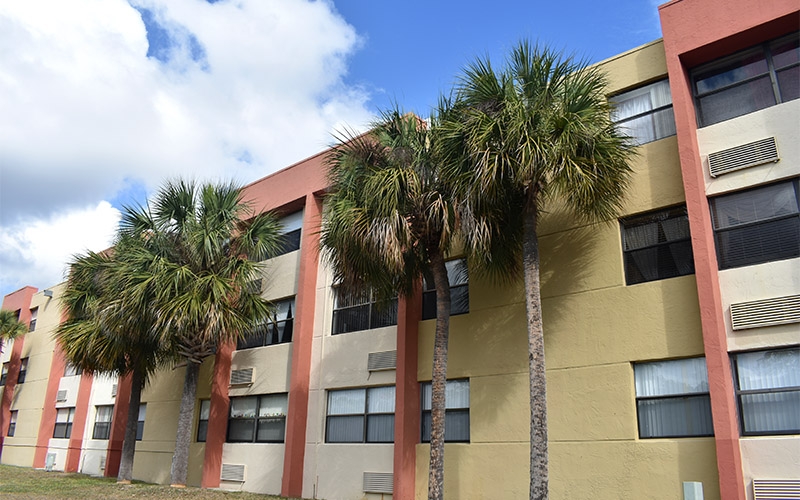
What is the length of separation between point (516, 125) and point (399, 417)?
25.3ft

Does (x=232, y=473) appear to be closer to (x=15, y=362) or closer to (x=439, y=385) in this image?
(x=439, y=385)

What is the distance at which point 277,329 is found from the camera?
68.8 feet

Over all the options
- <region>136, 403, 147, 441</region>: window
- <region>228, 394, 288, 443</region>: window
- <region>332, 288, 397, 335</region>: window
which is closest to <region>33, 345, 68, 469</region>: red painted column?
<region>136, 403, 147, 441</region>: window

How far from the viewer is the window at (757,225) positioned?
37.6 feet

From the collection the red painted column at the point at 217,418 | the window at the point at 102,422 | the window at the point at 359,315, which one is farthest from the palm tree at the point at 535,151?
the window at the point at 102,422

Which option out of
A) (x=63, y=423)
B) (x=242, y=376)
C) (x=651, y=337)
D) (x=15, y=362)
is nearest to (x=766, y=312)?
(x=651, y=337)

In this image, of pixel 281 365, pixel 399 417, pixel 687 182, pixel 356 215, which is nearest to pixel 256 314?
pixel 281 365

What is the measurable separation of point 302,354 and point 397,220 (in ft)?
25.0

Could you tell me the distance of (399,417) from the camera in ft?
52.3

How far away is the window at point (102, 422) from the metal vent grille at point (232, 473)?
371 inches

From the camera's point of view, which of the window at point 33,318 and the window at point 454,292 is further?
the window at point 33,318

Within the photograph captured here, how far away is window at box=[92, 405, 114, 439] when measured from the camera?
2772 cm

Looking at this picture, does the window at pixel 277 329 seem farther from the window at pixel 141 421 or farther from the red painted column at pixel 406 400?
the window at pixel 141 421

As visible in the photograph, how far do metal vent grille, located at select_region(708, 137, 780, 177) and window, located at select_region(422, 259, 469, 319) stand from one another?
5.98 m
